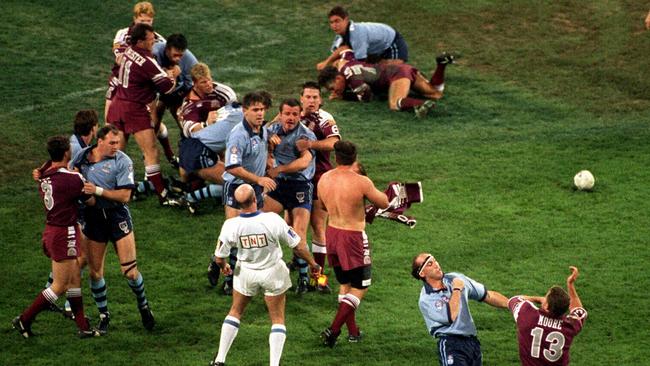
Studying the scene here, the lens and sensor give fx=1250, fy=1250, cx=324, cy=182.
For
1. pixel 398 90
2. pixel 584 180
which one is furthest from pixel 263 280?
pixel 398 90

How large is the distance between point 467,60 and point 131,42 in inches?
290

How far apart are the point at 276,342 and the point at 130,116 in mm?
4529

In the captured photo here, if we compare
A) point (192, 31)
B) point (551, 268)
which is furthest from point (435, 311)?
point (192, 31)

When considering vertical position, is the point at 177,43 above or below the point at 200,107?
above

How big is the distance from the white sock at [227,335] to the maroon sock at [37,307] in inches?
65.6

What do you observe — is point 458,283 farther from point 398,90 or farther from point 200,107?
point 398,90

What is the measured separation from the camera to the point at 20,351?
1116 cm

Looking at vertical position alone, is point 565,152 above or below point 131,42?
below

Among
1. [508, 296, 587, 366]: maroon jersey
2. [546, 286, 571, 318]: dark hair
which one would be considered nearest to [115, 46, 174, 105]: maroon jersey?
[508, 296, 587, 366]: maroon jersey

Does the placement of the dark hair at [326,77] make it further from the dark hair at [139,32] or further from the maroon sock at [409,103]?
the maroon sock at [409,103]

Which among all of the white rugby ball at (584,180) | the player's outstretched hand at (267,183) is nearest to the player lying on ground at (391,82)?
the white rugby ball at (584,180)

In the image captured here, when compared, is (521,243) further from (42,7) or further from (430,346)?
(42,7)

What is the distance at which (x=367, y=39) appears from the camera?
59.2 feet

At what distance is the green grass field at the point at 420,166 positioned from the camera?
11.6 m
